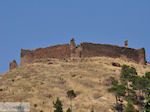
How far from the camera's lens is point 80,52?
73.8 meters

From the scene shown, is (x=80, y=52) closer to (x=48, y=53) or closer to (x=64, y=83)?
(x=48, y=53)

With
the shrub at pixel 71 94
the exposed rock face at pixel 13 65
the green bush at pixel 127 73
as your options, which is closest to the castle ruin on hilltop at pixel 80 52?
the exposed rock face at pixel 13 65

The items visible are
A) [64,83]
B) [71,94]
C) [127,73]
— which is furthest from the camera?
[64,83]

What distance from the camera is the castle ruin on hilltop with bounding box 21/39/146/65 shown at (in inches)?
2904

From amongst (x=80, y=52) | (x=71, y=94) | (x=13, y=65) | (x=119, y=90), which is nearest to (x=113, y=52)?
(x=80, y=52)

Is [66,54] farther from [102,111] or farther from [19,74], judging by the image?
[102,111]

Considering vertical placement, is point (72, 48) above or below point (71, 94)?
above

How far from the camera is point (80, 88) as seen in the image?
62.7 meters

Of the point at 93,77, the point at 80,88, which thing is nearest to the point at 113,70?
the point at 93,77

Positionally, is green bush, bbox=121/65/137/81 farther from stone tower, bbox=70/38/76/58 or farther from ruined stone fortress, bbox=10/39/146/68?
stone tower, bbox=70/38/76/58

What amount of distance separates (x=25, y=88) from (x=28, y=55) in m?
13.1

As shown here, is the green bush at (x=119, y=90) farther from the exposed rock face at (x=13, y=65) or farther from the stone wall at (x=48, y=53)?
the exposed rock face at (x=13, y=65)

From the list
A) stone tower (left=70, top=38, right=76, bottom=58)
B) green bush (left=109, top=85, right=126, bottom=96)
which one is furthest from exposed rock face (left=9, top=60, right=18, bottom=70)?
green bush (left=109, top=85, right=126, bottom=96)

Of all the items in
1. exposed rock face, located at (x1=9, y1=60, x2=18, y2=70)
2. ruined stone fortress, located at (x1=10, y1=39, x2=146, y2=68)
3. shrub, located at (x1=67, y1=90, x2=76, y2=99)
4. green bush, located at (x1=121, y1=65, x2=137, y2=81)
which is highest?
ruined stone fortress, located at (x1=10, y1=39, x2=146, y2=68)
